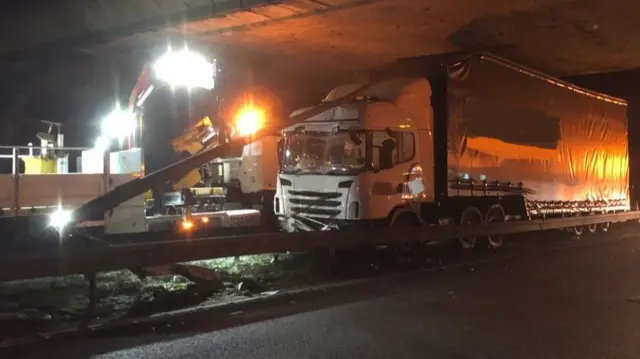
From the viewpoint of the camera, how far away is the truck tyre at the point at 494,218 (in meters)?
14.9

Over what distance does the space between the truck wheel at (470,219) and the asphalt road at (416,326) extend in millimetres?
3120

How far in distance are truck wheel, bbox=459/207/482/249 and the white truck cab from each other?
1.36 metres

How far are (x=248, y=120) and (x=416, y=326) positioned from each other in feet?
26.3

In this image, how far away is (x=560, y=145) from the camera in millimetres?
16984

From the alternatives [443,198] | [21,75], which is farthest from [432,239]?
[21,75]

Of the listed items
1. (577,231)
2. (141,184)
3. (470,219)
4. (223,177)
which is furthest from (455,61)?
(577,231)

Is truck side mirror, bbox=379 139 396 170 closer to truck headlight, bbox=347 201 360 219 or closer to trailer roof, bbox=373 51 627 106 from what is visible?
truck headlight, bbox=347 201 360 219

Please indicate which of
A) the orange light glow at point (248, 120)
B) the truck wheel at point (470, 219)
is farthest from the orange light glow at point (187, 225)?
the truck wheel at point (470, 219)

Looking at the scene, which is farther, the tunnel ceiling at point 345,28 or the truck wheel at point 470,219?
the truck wheel at point 470,219

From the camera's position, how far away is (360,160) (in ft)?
40.2

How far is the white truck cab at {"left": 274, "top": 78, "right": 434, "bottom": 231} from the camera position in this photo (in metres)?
12.2

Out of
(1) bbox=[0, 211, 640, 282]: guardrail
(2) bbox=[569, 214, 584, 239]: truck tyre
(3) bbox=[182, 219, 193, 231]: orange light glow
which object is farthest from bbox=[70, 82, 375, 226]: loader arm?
(2) bbox=[569, 214, 584, 239]: truck tyre

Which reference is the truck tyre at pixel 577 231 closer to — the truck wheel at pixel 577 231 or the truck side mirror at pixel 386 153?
the truck wheel at pixel 577 231

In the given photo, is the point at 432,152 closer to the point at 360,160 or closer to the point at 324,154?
the point at 360,160
